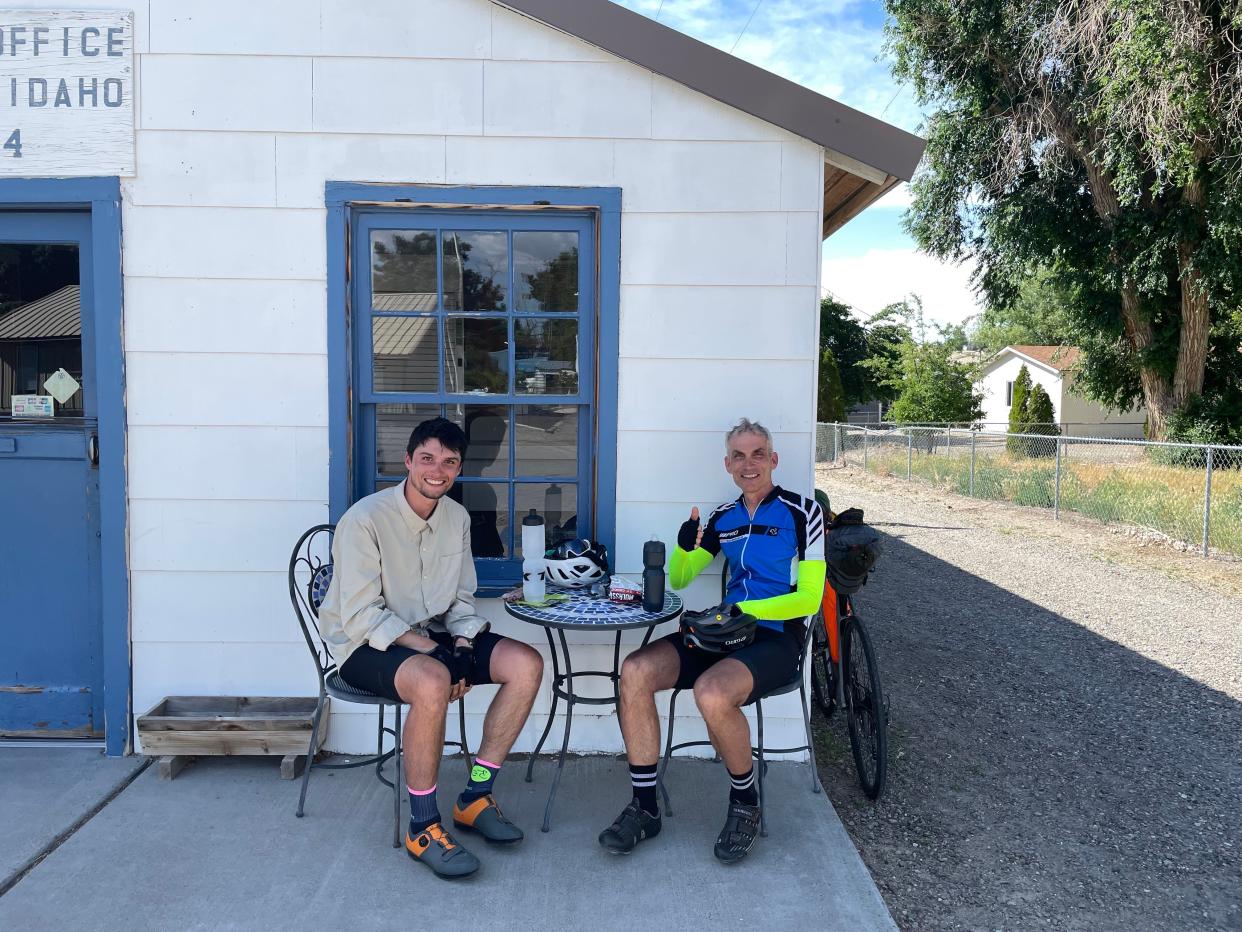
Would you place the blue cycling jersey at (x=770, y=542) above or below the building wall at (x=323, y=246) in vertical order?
below

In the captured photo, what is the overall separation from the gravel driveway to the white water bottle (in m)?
1.47

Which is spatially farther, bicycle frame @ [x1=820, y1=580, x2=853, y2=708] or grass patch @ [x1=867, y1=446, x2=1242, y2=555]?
grass patch @ [x1=867, y1=446, x2=1242, y2=555]

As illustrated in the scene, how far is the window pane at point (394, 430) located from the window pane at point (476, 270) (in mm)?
450

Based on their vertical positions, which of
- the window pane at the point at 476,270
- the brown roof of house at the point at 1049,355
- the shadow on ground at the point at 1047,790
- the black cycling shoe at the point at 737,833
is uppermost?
the brown roof of house at the point at 1049,355

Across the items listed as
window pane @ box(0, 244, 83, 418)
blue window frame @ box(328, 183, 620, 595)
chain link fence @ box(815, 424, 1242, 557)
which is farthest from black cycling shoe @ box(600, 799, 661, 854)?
chain link fence @ box(815, 424, 1242, 557)

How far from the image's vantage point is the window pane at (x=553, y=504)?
3.77 meters

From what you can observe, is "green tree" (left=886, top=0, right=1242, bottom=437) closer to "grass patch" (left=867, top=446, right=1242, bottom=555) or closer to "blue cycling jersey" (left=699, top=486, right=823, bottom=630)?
"grass patch" (left=867, top=446, right=1242, bottom=555)

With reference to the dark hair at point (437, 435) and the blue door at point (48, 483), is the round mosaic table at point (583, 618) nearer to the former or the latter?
the dark hair at point (437, 435)

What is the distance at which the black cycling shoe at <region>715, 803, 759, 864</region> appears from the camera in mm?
2889

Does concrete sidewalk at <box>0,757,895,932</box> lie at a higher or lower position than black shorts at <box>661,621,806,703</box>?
lower

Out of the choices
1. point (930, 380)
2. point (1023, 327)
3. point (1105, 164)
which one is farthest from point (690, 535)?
point (1023, 327)

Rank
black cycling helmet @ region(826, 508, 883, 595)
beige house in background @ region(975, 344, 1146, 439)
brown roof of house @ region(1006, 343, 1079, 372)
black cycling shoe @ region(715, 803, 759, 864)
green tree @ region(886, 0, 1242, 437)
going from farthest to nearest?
brown roof of house @ region(1006, 343, 1079, 372) → beige house in background @ region(975, 344, 1146, 439) → green tree @ region(886, 0, 1242, 437) → black cycling helmet @ region(826, 508, 883, 595) → black cycling shoe @ region(715, 803, 759, 864)

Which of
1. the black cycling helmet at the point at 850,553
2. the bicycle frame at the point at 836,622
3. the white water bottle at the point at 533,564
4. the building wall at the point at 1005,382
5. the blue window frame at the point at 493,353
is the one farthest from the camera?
the building wall at the point at 1005,382

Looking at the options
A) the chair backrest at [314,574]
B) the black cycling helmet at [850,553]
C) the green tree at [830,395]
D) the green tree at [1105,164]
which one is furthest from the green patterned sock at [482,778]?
the green tree at [830,395]
